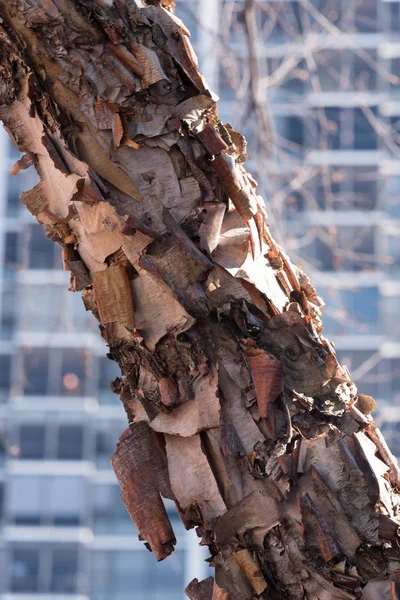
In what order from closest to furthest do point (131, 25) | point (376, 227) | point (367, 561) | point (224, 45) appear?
point (367, 561) < point (131, 25) < point (224, 45) < point (376, 227)

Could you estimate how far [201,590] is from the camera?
805 mm

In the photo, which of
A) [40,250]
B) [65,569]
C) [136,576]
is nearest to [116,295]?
[40,250]

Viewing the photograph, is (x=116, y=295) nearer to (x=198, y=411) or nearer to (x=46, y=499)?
(x=198, y=411)

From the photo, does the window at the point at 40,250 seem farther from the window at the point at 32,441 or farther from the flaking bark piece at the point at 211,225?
the flaking bark piece at the point at 211,225

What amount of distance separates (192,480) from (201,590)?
11cm

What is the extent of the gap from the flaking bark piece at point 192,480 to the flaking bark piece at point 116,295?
11 centimetres

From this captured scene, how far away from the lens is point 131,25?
2.72ft

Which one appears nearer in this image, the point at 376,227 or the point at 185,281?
the point at 185,281

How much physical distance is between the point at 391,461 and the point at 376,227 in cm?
1137

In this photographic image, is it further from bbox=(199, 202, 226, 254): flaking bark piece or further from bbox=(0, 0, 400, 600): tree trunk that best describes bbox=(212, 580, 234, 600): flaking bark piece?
bbox=(199, 202, 226, 254): flaking bark piece

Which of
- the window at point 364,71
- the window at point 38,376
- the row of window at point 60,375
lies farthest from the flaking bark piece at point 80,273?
the window at point 364,71

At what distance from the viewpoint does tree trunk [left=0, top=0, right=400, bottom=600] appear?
0.74 metres

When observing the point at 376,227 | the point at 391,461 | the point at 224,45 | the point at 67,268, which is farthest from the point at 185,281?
the point at 376,227

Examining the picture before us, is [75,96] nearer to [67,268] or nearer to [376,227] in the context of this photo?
[67,268]
